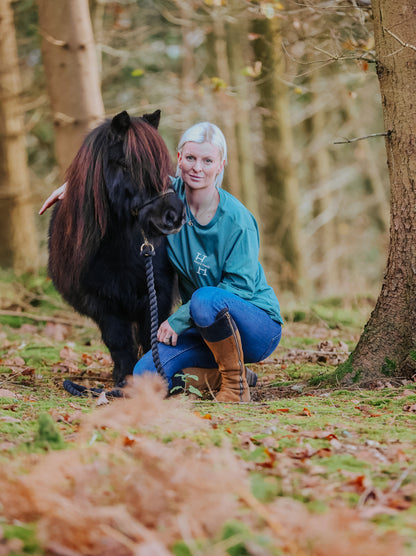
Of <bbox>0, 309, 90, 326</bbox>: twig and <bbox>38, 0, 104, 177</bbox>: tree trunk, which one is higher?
<bbox>38, 0, 104, 177</bbox>: tree trunk

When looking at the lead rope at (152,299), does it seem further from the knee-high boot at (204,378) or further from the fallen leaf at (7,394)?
the fallen leaf at (7,394)

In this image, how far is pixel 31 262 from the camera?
30.6ft

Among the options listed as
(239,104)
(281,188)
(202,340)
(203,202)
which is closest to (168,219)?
(203,202)

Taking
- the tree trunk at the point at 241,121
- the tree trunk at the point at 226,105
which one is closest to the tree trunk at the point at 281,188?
the tree trunk at the point at 241,121

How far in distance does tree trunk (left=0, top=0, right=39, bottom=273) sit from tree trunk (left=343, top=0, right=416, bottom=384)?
282 inches

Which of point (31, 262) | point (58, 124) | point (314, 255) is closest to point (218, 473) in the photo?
point (58, 124)

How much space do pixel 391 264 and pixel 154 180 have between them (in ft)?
4.88

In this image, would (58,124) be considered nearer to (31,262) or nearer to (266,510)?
(31,262)

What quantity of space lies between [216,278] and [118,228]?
2.17 ft

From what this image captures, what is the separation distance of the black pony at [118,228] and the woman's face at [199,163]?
143mm

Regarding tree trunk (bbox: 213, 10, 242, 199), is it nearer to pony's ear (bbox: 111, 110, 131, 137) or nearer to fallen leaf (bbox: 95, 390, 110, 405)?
pony's ear (bbox: 111, 110, 131, 137)

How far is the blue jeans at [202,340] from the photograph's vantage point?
11.5ft

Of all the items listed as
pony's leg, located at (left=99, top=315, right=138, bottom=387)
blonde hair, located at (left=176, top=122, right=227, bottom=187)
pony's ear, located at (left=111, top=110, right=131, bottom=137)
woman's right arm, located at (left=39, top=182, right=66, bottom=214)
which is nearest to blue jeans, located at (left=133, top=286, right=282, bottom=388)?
pony's leg, located at (left=99, top=315, right=138, bottom=387)

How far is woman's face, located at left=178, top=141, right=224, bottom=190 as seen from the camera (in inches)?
140
